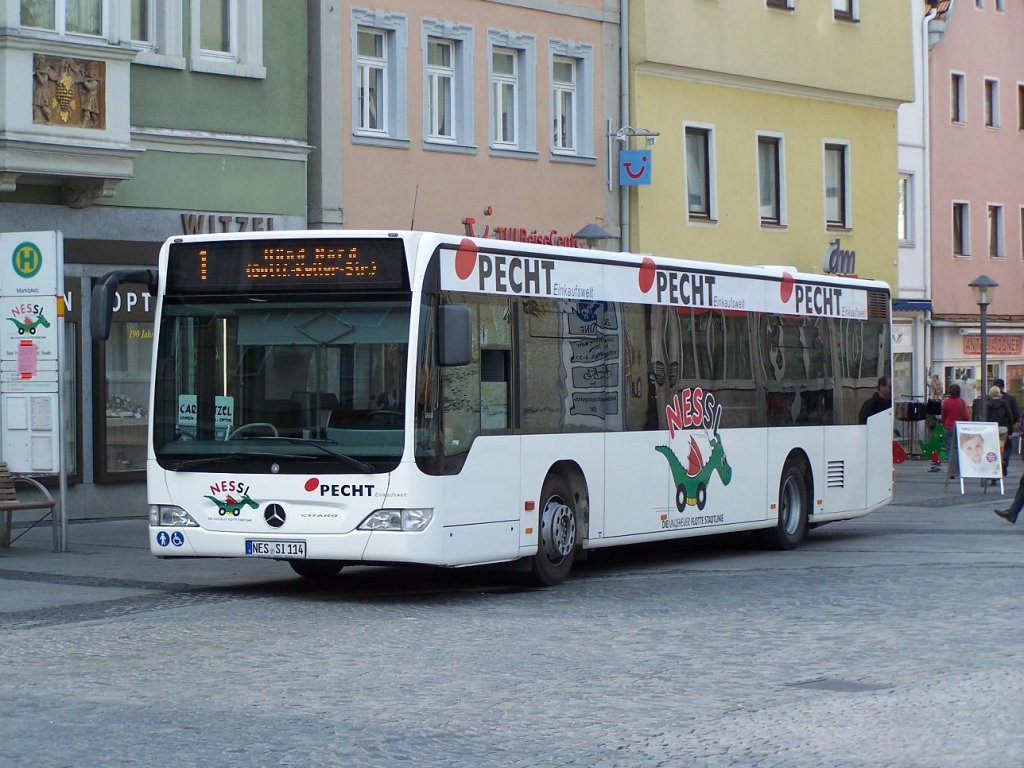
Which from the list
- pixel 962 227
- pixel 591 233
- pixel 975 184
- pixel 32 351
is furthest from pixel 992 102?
pixel 32 351

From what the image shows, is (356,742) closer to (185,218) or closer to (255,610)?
(255,610)

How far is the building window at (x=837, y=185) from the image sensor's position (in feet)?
127

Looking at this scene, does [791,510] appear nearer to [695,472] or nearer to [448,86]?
[695,472]

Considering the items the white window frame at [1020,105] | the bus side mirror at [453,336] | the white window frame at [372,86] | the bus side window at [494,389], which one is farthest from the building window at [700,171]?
the bus side mirror at [453,336]

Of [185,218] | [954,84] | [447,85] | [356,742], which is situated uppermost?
[954,84]

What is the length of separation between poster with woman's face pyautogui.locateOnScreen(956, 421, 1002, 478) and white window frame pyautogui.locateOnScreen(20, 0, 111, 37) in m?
14.7

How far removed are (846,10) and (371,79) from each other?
13867mm

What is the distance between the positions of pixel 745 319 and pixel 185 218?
8.41m

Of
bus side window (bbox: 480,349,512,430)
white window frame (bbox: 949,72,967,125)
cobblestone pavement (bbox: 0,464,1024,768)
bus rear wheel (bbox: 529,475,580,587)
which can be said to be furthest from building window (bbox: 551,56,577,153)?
white window frame (bbox: 949,72,967,125)

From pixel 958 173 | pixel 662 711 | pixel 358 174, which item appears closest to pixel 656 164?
pixel 358 174

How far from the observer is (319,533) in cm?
1448

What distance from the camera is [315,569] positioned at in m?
17.2

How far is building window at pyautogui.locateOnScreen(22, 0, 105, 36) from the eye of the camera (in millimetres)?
22016

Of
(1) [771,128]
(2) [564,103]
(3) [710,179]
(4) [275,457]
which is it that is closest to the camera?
(4) [275,457]
